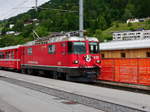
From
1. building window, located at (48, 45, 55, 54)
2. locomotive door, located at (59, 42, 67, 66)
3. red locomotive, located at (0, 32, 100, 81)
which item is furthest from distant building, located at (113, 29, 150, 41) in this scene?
locomotive door, located at (59, 42, 67, 66)

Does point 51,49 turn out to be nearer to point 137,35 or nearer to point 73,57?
point 73,57

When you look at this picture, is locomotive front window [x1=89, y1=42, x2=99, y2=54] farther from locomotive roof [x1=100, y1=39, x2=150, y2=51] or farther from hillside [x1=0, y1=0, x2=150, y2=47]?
hillside [x1=0, y1=0, x2=150, y2=47]

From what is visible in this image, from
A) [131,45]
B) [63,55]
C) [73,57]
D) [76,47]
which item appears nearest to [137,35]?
[131,45]

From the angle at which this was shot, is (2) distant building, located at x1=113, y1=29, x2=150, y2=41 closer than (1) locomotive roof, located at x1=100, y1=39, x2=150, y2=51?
No

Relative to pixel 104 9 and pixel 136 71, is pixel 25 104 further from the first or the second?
pixel 104 9

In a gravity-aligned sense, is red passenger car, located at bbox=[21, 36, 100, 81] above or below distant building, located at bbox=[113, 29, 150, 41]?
below

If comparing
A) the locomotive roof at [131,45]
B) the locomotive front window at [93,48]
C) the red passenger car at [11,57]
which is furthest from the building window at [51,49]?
the red passenger car at [11,57]

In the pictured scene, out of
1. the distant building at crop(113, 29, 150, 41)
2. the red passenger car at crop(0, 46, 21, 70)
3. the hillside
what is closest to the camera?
the red passenger car at crop(0, 46, 21, 70)

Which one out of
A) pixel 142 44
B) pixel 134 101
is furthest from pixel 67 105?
pixel 142 44

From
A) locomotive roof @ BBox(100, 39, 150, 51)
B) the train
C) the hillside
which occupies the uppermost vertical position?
the hillside

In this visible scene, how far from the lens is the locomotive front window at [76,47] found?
67.1 ft

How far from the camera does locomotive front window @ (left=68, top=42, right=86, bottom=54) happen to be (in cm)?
2045

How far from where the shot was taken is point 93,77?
20.2 metres

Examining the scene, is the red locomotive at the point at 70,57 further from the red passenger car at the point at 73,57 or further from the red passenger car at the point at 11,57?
the red passenger car at the point at 11,57
